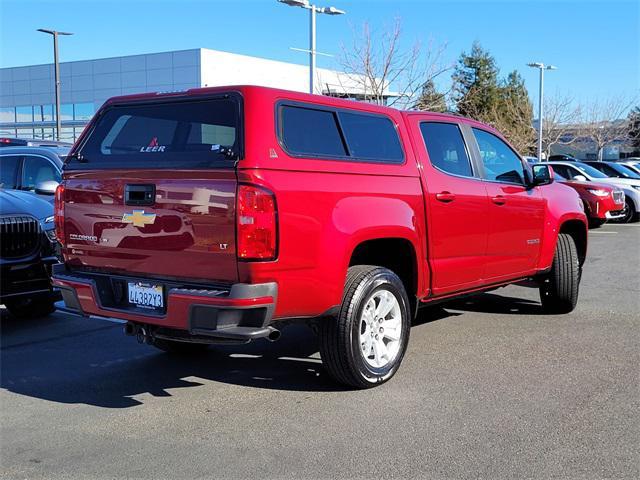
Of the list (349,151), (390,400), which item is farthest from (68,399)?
(349,151)

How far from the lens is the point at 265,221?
4074mm

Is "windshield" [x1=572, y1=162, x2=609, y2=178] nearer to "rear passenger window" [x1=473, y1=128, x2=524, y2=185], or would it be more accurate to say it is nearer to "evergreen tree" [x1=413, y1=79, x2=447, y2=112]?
"evergreen tree" [x1=413, y1=79, x2=447, y2=112]

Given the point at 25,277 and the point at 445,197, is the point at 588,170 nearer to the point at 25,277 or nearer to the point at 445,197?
the point at 445,197

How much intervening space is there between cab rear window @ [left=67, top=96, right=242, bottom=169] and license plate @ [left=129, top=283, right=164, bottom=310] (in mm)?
774

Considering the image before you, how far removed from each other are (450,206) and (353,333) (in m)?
1.56

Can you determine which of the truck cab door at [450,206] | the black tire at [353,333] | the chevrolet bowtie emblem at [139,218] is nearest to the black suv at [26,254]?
the chevrolet bowtie emblem at [139,218]

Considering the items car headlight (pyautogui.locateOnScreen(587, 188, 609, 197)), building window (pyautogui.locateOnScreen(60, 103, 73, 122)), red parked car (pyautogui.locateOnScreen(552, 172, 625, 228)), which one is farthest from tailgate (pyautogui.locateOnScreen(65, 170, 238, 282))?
building window (pyautogui.locateOnScreen(60, 103, 73, 122))

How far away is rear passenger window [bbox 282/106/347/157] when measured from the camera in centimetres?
445

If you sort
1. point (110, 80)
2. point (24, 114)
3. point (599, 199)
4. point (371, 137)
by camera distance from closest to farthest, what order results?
point (371, 137) < point (599, 199) < point (110, 80) < point (24, 114)

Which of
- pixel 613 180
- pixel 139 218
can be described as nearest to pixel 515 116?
pixel 613 180

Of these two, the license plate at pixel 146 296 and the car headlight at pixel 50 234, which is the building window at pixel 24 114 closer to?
the car headlight at pixel 50 234

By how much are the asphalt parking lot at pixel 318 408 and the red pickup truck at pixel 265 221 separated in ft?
1.42

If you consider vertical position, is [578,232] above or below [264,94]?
below

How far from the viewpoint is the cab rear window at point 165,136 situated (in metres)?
4.29
